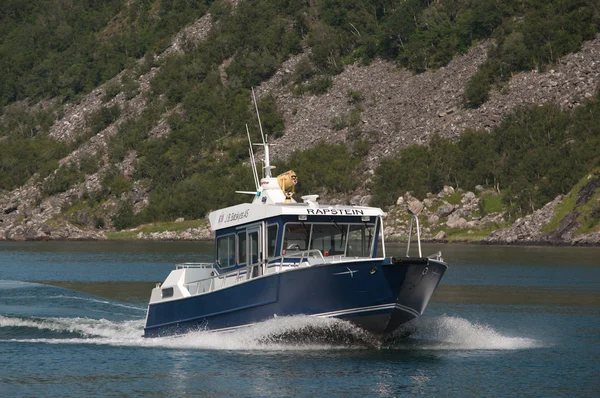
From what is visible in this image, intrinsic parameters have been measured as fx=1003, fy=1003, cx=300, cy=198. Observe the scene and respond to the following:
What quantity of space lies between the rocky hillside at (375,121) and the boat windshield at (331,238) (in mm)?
80509

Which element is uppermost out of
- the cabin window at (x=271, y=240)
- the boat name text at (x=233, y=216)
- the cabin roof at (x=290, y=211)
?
the cabin roof at (x=290, y=211)

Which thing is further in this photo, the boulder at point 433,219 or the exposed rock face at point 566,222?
the boulder at point 433,219

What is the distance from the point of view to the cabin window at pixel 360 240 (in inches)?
1286

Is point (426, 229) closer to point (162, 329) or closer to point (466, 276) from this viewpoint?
point (466, 276)

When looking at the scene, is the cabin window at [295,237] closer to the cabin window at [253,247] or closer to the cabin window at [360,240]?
the cabin window at [253,247]

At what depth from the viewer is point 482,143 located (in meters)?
134

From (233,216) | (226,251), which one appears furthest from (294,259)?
(226,251)

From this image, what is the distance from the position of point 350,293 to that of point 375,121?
123 metres

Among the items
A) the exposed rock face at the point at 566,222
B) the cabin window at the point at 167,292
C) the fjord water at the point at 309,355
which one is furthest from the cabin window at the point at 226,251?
the exposed rock face at the point at 566,222

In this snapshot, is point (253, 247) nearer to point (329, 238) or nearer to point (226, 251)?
point (226, 251)

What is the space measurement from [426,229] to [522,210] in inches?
443

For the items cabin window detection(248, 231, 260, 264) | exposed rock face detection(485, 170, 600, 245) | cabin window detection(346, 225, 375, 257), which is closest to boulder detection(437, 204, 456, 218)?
exposed rock face detection(485, 170, 600, 245)

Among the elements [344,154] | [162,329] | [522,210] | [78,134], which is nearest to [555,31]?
[344,154]

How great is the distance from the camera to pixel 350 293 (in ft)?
100
